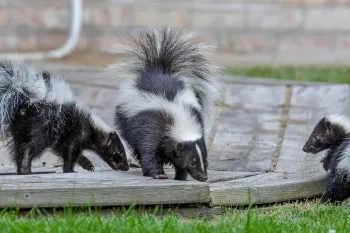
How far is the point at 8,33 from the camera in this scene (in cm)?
1300

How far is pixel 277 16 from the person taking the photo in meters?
13.0

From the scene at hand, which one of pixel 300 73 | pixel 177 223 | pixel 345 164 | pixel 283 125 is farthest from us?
pixel 300 73

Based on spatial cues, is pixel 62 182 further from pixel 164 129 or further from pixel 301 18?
pixel 301 18

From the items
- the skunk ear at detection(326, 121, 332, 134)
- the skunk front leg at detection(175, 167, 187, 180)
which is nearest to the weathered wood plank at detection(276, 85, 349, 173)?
the skunk ear at detection(326, 121, 332, 134)

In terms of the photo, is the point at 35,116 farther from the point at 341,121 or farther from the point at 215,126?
the point at 341,121

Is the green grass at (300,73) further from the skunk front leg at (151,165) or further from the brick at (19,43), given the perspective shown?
the skunk front leg at (151,165)

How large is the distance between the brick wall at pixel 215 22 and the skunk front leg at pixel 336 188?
6277 millimetres

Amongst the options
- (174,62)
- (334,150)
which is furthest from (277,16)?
(174,62)

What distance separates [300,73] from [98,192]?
6141 millimetres

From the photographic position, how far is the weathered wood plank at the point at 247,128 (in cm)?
760

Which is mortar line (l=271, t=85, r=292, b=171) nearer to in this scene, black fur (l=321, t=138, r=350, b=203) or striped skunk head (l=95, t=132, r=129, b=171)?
black fur (l=321, t=138, r=350, b=203)

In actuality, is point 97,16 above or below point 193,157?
above

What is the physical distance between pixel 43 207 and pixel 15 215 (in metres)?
0.32

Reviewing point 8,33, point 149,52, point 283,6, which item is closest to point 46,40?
point 8,33
